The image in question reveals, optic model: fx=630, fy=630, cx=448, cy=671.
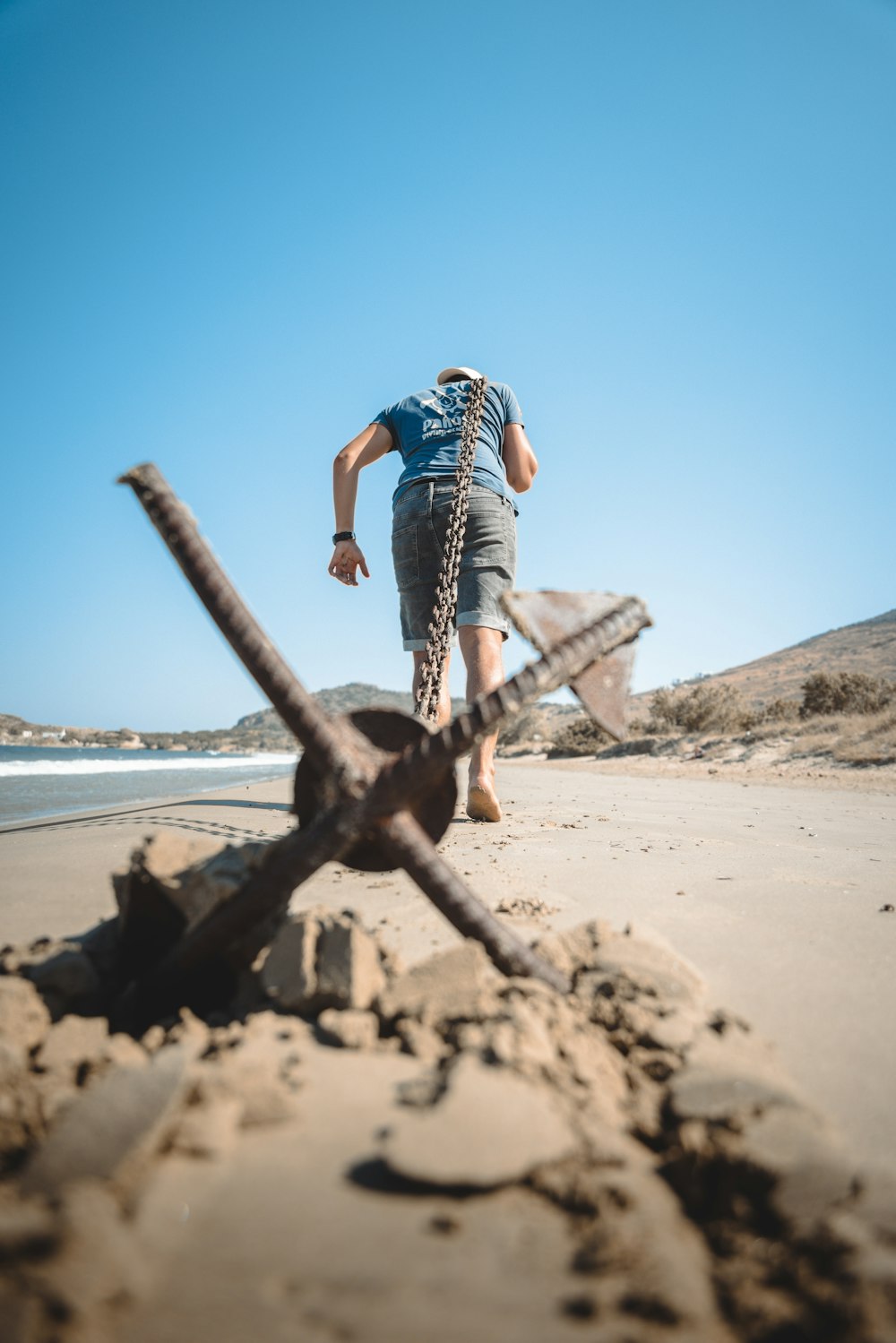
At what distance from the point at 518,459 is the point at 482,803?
1.95 metres

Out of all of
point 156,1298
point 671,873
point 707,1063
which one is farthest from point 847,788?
point 156,1298

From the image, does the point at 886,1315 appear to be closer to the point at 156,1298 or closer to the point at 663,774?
the point at 156,1298

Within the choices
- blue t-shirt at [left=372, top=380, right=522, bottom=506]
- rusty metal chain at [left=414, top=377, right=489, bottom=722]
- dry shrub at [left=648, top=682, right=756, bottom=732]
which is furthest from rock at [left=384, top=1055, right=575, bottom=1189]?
dry shrub at [left=648, top=682, right=756, bottom=732]

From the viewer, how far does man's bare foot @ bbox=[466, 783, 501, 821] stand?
3.51 metres

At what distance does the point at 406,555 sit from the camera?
327 centimetres

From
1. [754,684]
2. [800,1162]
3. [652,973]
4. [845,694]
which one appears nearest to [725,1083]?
[800,1162]

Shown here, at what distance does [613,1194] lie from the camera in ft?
2.54

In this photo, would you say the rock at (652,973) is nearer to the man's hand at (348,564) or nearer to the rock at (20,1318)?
the rock at (20,1318)

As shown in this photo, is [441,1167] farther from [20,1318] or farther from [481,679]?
[481,679]

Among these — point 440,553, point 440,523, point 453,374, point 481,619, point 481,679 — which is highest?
point 453,374

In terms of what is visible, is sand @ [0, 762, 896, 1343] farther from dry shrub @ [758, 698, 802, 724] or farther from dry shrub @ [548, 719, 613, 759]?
dry shrub @ [758, 698, 802, 724]

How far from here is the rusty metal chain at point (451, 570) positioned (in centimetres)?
220

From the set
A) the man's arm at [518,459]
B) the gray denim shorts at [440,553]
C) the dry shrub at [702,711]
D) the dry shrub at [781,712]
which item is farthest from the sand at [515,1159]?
the dry shrub at [781,712]

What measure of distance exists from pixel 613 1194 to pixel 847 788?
8.60m
